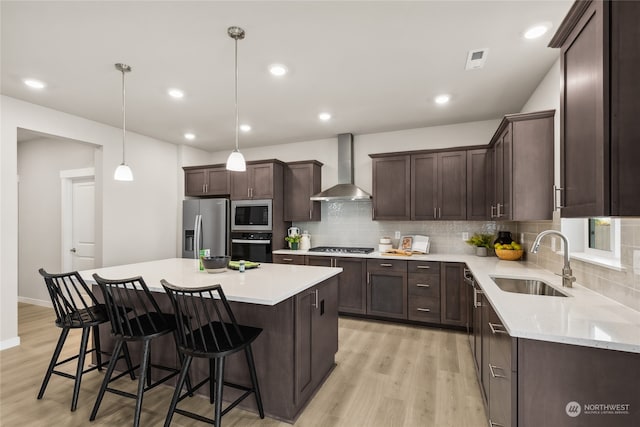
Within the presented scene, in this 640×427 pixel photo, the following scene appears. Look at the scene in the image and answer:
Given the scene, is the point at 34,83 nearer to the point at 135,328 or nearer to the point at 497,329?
the point at 135,328

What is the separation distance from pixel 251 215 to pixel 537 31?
13.0 ft

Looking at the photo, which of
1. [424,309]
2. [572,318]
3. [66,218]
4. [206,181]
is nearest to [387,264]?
[424,309]

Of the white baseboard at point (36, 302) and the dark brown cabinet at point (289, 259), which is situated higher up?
the dark brown cabinet at point (289, 259)

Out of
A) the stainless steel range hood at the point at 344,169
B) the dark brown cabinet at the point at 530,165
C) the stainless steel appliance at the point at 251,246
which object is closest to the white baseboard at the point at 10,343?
the stainless steel appliance at the point at 251,246

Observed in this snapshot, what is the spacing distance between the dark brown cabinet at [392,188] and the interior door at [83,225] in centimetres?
429

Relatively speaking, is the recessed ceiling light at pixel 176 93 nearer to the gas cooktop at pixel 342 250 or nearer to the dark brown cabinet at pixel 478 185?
the gas cooktop at pixel 342 250

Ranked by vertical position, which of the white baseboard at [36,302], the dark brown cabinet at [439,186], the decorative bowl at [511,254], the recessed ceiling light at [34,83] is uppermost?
the recessed ceiling light at [34,83]

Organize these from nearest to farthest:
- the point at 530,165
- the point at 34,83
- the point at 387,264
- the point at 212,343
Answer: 1. the point at 212,343
2. the point at 530,165
3. the point at 34,83
4. the point at 387,264

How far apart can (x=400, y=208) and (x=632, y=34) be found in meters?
3.28

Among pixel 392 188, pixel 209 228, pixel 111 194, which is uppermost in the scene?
pixel 392 188

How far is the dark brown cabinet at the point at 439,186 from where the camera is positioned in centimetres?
401

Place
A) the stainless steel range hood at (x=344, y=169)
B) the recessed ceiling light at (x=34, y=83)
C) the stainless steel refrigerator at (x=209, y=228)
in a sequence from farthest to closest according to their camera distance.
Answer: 1. the stainless steel refrigerator at (x=209, y=228)
2. the stainless steel range hood at (x=344, y=169)
3. the recessed ceiling light at (x=34, y=83)

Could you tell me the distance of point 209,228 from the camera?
16.2ft

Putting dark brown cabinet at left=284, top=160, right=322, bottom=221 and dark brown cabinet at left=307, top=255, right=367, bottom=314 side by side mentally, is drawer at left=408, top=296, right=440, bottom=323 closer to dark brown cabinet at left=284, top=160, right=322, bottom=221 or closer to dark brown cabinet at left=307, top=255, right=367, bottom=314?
dark brown cabinet at left=307, top=255, right=367, bottom=314
